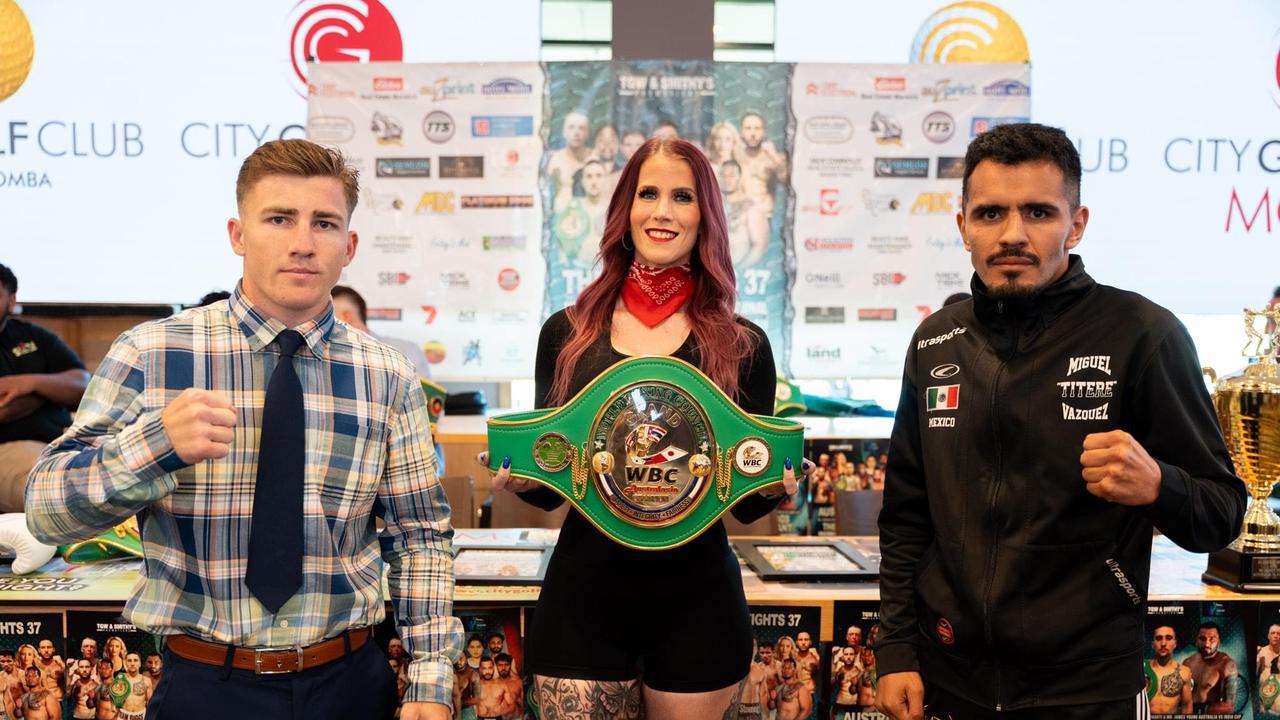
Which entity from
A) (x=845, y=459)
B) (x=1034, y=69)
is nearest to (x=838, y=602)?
(x=845, y=459)

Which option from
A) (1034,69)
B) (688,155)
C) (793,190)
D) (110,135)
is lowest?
(688,155)

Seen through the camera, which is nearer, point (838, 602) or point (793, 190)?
point (838, 602)

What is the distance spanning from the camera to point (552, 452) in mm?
1752

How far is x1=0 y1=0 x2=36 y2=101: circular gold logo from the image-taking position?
560 centimetres

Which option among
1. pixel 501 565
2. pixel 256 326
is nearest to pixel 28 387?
pixel 501 565

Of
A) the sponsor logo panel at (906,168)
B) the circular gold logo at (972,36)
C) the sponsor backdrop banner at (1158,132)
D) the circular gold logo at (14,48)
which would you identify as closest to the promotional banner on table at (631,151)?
the sponsor logo panel at (906,168)

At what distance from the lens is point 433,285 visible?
5.33 m

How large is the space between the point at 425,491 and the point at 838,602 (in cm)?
112

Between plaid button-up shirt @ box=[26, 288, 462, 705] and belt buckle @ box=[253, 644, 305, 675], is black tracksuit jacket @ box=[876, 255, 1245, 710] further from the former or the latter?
belt buckle @ box=[253, 644, 305, 675]

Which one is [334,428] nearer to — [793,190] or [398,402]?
[398,402]

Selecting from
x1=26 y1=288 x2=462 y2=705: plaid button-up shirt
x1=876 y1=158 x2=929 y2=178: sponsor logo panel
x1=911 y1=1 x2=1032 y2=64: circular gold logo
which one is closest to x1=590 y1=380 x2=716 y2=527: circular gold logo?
x1=26 y1=288 x2=462 y2=705: plaid button-up shirt

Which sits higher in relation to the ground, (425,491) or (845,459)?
(425,491)

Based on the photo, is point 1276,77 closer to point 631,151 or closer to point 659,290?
point 631,151

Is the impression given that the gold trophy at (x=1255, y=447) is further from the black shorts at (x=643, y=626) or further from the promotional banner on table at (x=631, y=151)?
the promotional banner on table at (x=631, y=151)
